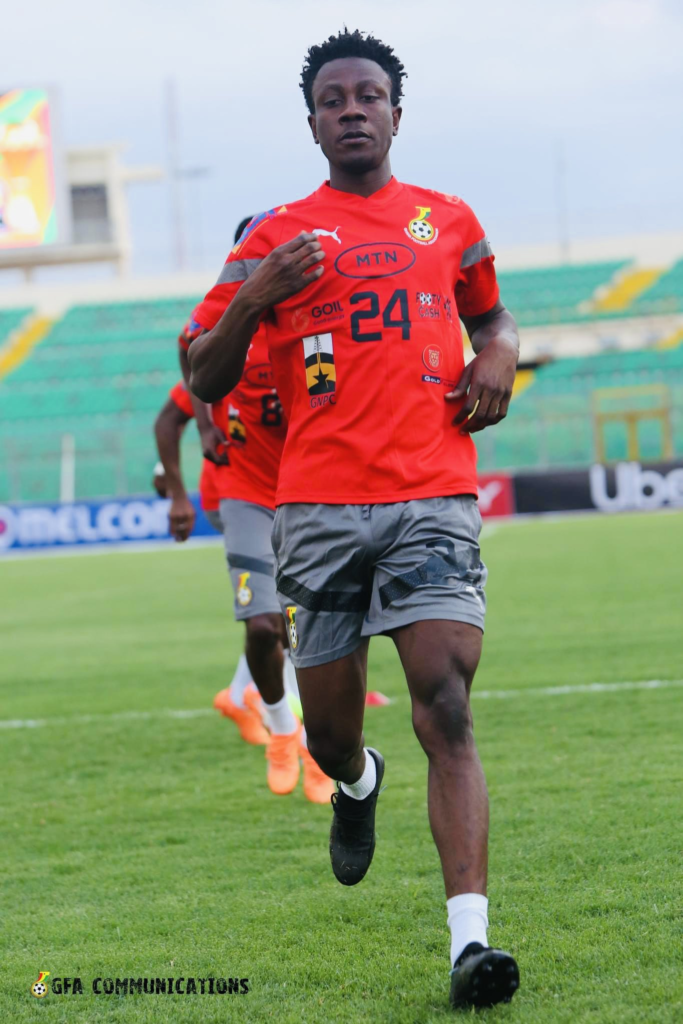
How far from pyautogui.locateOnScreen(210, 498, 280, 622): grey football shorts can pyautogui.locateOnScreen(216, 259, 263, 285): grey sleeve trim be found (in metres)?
2.17

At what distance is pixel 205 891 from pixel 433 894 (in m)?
0.73

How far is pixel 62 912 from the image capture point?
3910 millimetres

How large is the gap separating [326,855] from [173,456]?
262cm

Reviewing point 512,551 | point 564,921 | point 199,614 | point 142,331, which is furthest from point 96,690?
point 142,331

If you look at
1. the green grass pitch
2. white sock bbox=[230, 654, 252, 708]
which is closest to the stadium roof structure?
the green grass pitch

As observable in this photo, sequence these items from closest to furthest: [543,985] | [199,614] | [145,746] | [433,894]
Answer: [543,985] < [433,894] < [145,746] < [199,614]

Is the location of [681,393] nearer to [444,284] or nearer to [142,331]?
[142,331]

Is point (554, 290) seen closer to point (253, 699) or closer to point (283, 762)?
point (253, 699)

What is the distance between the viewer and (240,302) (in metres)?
3.29

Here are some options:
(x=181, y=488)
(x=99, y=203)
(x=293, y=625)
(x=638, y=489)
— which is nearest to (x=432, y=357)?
(x=293, y=625)

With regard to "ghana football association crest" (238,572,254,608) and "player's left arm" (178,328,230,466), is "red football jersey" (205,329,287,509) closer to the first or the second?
"player's left arm" (178,328,230,466)

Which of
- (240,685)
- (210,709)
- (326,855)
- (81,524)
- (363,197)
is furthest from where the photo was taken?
(81,524)

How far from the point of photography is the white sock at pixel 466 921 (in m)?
2.86

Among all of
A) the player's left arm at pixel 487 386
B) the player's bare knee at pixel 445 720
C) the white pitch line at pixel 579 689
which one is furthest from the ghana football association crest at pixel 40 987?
the white pitch line at pixel 579 689
